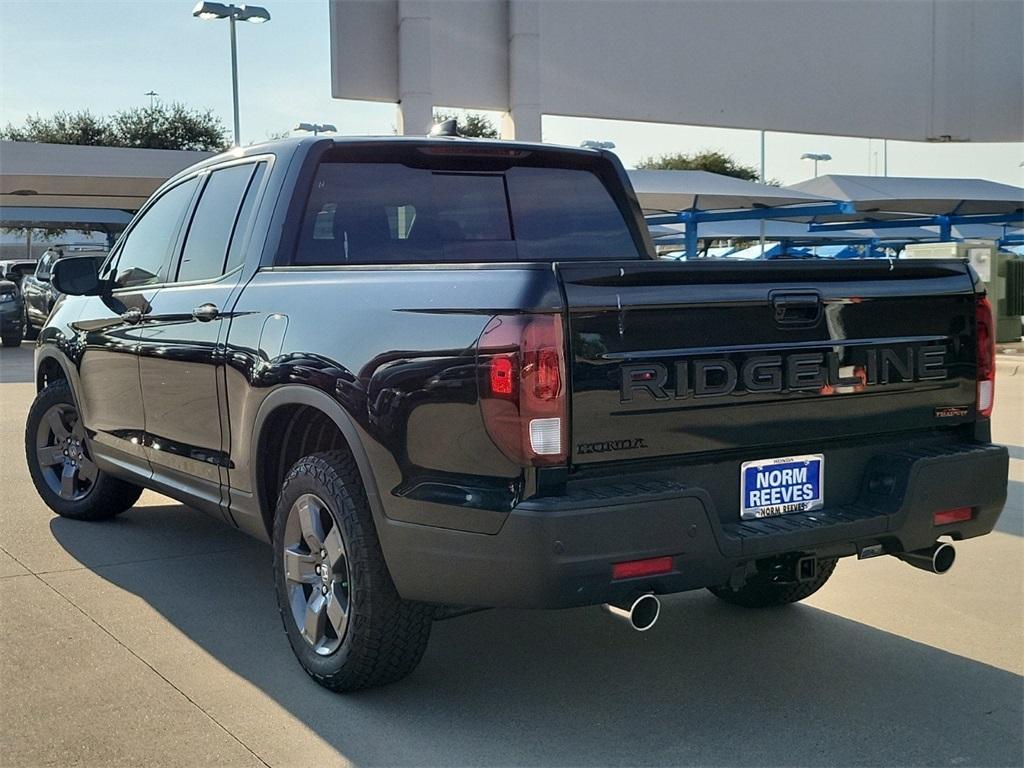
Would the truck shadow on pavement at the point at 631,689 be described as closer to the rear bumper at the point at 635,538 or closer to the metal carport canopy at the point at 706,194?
the rear bumper at the point at 635,538

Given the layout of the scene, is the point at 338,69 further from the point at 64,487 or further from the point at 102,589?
the point at 102,589

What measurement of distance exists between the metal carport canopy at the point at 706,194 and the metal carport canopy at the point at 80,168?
1075cm

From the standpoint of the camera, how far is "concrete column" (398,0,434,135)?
19.9 meters

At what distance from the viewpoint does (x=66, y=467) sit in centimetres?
679

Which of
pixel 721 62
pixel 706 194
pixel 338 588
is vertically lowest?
pixel 338 588

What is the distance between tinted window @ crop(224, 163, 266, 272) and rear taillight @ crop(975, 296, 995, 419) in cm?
276

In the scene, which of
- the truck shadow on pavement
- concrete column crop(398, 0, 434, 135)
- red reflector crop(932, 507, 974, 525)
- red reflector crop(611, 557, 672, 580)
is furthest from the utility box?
red reflector crop(611, 557, 672, 580)

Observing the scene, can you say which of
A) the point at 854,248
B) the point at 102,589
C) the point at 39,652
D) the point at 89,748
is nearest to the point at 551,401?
the point at 89,748

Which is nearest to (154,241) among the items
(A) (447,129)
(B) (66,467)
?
(A) (447,129)

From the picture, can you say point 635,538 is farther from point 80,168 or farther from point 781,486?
point 80,168

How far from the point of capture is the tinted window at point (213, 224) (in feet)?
16.6

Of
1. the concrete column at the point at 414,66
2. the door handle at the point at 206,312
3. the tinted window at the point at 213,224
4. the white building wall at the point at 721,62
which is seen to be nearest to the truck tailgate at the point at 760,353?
the door handle at the point at 206,312

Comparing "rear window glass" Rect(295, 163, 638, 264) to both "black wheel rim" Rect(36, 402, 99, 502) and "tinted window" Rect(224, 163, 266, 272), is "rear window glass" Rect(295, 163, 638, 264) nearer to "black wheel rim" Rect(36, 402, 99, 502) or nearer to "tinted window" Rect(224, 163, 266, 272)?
"tinted window" Rect(224, 163, 266, 272)

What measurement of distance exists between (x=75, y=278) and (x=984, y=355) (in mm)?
4122
